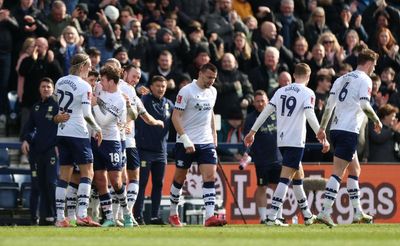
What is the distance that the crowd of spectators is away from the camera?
28547 mm

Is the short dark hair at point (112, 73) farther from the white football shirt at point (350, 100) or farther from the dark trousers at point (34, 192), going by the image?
the dark trousers at point (34, 192)

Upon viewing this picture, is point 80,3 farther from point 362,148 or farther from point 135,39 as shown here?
point 362,148

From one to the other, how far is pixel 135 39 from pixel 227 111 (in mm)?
2499

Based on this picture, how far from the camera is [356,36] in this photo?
106 feet

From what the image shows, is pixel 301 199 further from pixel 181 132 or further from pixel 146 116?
pixel 146 116

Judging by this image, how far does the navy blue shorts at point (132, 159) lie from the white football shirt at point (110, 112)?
1.40 m

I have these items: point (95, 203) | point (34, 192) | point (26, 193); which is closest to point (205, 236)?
point (95, 203)

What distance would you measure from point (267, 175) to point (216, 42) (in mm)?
5063

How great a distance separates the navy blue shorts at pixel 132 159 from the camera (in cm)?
2422

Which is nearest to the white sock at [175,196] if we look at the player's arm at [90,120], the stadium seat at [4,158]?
the player's arm at [90,120]

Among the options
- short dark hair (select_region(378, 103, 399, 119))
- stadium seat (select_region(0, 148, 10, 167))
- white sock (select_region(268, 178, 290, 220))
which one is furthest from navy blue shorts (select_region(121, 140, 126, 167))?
short dark hair (select_region(378, 103, 399, 119))

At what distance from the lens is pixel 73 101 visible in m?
22.2

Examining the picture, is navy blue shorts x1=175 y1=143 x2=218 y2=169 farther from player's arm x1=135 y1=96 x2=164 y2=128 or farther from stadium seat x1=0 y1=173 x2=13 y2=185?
stadium seat x1=0 y1=173 x2=13 y2=185

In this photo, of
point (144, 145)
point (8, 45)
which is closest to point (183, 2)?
point (8, 45)
